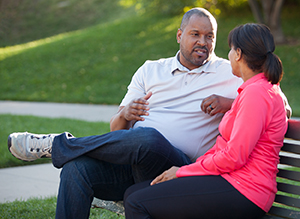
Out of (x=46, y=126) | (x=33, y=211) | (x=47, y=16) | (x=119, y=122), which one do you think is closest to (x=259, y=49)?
(x=119, y=122)

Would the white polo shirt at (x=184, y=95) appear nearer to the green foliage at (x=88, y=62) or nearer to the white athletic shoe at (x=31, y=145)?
the white athletic shoe at (x=31, y=145)

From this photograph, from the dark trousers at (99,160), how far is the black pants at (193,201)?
30cm

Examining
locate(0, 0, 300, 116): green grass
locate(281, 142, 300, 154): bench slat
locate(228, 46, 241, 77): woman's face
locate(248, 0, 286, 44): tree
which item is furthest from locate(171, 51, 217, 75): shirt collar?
locate(248, 0, 286, 44): tree

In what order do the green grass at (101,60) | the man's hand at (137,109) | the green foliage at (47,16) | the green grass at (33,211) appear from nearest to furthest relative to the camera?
1. the man's hand at (137,109)
2. the green grass at (33,211)
3. the green grass at (101,60)
4. the green foliage at (47,16)

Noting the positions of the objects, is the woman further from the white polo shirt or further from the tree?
the tree

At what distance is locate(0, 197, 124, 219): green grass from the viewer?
11.8 ft

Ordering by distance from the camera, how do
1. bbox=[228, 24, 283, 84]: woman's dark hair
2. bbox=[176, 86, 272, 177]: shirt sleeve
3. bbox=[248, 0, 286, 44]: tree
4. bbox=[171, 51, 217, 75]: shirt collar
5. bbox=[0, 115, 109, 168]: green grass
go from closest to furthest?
bbox=[176, 86, 272, 177]: shirt sleeve → bbox=[228, 24, 283, 84]: woman's dark hair → bbox=[171, 51, 217, 75]: shirt collar → bbox=[0, 115, 109, 168]: green grass → bbox=[248, 0, 286, 44]: tree

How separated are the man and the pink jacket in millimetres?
451

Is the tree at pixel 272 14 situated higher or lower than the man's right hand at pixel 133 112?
higher

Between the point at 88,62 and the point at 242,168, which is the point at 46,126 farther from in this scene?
the point at 88,62

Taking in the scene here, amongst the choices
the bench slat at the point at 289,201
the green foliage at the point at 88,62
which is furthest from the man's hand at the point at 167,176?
the green foliage at the point at 88,62

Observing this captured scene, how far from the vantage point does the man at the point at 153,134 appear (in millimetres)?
2426

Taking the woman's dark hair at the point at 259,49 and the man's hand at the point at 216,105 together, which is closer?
the woman's dark hair at the point at 259,49

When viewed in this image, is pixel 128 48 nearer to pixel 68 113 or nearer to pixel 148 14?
pixel 148 14
